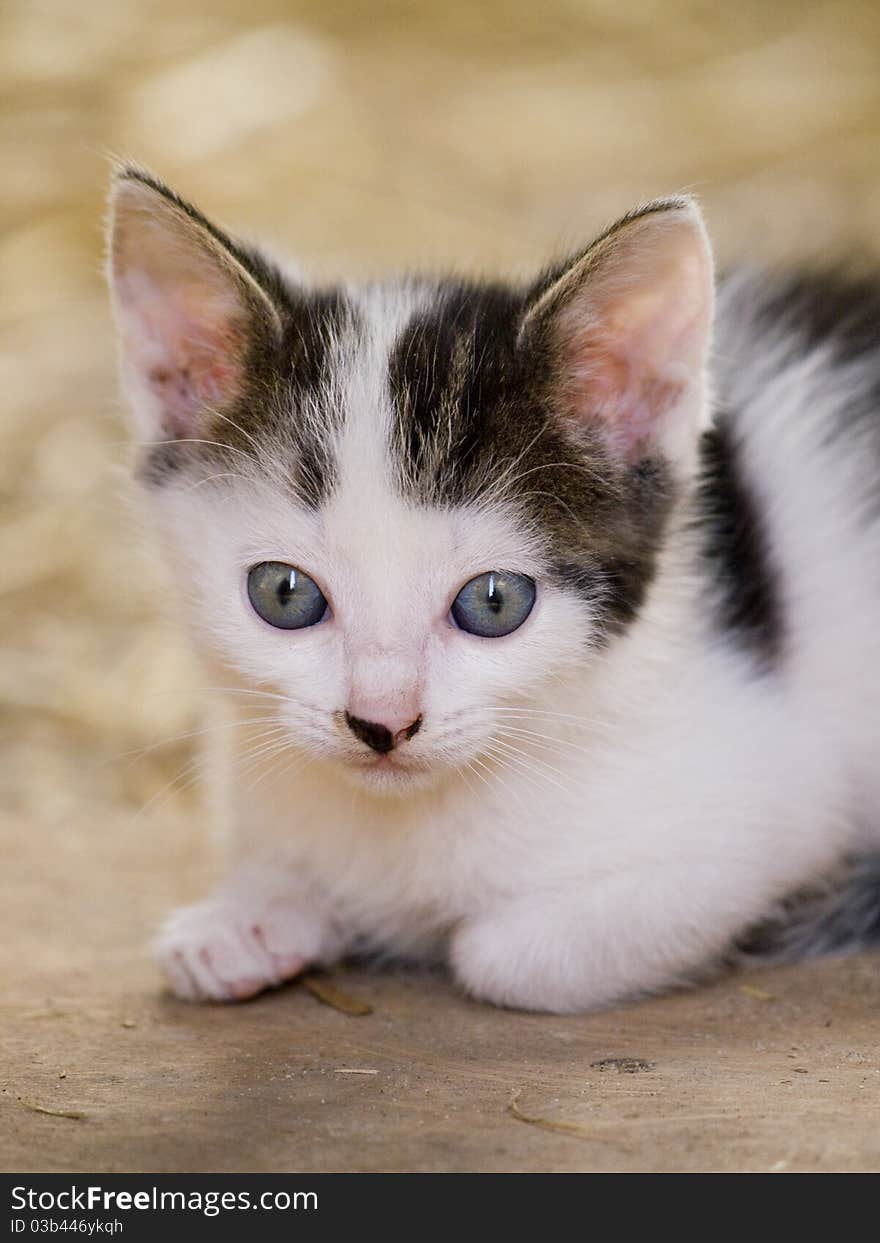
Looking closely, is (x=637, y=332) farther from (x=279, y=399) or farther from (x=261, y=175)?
(x=261, y=175)

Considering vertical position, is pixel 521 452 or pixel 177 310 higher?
pixel 177 310

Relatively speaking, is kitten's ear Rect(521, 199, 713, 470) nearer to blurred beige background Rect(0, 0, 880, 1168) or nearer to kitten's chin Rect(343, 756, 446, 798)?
kitten's chin Rect(343, 756, 446, 798)

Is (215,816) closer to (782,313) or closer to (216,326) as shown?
(216,326)

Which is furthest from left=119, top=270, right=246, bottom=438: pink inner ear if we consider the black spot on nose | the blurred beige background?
the blurred beige background

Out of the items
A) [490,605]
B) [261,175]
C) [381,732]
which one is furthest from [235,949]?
[261,175]

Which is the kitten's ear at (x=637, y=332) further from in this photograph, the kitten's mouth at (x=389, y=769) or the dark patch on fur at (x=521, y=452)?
the kitten's mouth at (x=389, y=769)

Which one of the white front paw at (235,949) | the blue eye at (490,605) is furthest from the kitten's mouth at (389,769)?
the white front paw at (235,949)

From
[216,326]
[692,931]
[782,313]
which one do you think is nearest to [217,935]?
[692,931]
